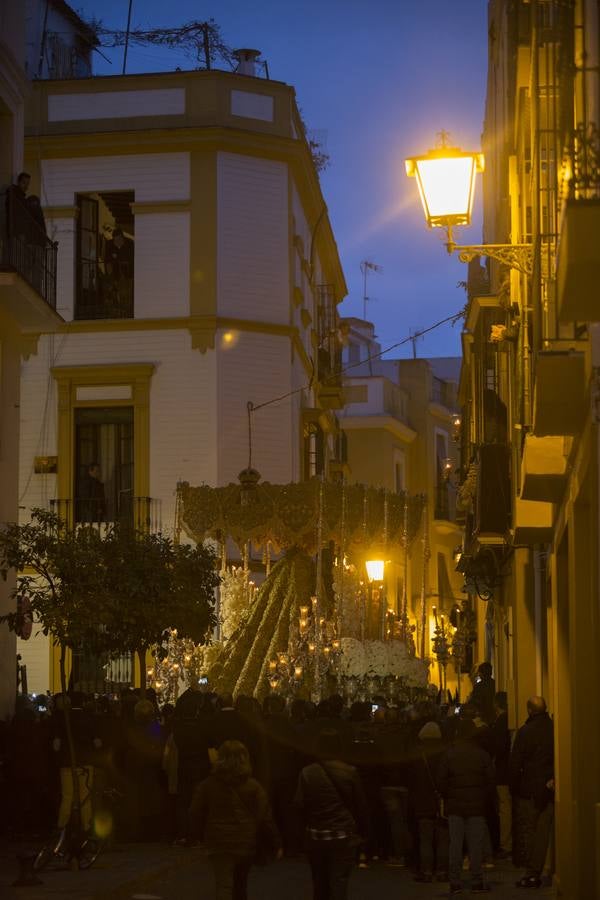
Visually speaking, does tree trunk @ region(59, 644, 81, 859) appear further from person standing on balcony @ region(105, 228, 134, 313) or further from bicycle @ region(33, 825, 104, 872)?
person standing on balcony @ region(105, 228, 134, 313)

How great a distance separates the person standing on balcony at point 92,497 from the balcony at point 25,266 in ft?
37.7

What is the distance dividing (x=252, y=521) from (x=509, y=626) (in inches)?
184

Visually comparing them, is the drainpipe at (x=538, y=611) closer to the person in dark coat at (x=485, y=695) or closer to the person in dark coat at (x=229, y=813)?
the person in dark coat at (x=485, y=695)

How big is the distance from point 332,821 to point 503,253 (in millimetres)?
6577

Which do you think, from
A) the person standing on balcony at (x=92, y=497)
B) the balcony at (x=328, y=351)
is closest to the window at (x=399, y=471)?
the balcony at (x=328, y=351)

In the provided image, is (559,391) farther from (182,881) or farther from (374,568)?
(374,568)

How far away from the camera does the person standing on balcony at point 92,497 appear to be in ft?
105

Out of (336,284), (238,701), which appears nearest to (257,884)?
(238,701)

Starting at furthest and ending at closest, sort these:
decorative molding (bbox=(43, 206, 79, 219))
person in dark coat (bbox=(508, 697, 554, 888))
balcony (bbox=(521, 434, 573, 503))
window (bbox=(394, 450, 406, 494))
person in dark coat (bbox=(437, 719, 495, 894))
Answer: window (bbox=(394, 450, 406, 494)) < decorative molding (bbox=(43, 206, 79, 219)) < person in dark coat (bbox=(508, 697, 554, 888)) < person in dark coat (bbox=(437, 719, 495, 894)) < balcony (bbox=(521, 434, 573, 503))

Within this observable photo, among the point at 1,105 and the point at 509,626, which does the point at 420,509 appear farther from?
the point at 1,105

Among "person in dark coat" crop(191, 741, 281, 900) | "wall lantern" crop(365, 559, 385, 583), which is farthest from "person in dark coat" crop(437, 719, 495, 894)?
"wall lantern" crop(365, 559, 385, 583)

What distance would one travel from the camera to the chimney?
35406 millimetres

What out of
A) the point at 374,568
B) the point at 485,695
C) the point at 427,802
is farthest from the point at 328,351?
the point at 427,802

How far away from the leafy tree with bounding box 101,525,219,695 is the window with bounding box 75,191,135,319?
1004 cm
